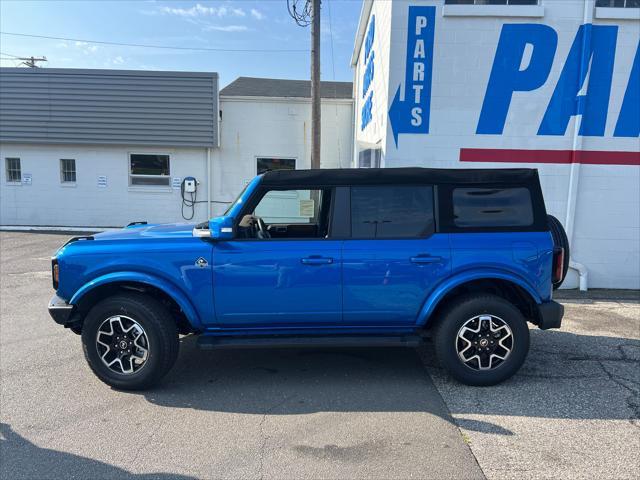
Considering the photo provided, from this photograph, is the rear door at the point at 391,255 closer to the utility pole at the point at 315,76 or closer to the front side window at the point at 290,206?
the front side window at the point at 290,206

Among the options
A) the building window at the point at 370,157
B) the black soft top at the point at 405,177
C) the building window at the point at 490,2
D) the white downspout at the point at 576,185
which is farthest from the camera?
the building window at the point at 370,157

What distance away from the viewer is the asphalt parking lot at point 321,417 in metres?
2.98

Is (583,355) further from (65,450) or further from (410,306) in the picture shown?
(65,450)

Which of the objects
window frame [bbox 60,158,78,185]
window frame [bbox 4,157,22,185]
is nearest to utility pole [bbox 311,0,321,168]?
window frame [bbox 60,158,78,185]

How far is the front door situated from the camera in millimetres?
3947

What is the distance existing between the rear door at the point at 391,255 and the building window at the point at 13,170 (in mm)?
14325

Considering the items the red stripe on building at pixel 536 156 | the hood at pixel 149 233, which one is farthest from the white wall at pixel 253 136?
the hood at pixel 149 233

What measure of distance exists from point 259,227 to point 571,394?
3.13 meters

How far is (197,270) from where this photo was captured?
3934mm

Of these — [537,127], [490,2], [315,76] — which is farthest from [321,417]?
[315,76]

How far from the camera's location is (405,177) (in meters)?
4.17

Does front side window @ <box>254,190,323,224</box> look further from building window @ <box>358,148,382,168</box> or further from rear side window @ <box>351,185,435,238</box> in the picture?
building window @ <box>358,148,382,168</box>

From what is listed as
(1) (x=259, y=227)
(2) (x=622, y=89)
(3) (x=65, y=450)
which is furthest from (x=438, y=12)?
(3) (x=65, y=450)

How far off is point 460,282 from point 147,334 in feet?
8.88
